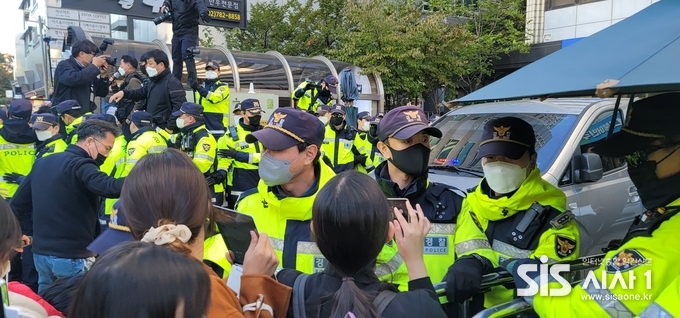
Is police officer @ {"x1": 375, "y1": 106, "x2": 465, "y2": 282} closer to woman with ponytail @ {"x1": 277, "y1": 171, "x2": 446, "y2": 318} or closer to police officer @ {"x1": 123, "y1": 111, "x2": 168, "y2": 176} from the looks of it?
woman with ponytail @ {"x1": 277, "y1": 171, "x2": 446, "y2": 318}

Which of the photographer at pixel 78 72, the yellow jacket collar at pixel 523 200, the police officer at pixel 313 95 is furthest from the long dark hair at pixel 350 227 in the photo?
the police officer at pixel 313 95

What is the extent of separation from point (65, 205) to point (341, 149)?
4.19 metres

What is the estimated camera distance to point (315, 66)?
47.9ft

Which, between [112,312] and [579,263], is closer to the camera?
[112,312]

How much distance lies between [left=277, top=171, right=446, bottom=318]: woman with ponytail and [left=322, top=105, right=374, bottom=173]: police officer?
564 cm

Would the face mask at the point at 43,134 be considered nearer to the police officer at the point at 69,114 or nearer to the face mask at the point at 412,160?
the police officer at the point at 69,114

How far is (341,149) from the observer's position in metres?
7.35

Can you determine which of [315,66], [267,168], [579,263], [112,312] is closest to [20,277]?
[267,168]

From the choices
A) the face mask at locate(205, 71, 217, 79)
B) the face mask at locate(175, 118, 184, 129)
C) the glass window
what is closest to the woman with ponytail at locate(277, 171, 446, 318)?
the face mask at locate(175, 118, 184, 129)

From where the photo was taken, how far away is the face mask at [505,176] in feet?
8.50

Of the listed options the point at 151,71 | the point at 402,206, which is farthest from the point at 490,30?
the point at 402,206

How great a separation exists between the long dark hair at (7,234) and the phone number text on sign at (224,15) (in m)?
15.1

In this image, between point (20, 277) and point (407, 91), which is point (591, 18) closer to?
point (407, 91)

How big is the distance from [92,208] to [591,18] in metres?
18.5
